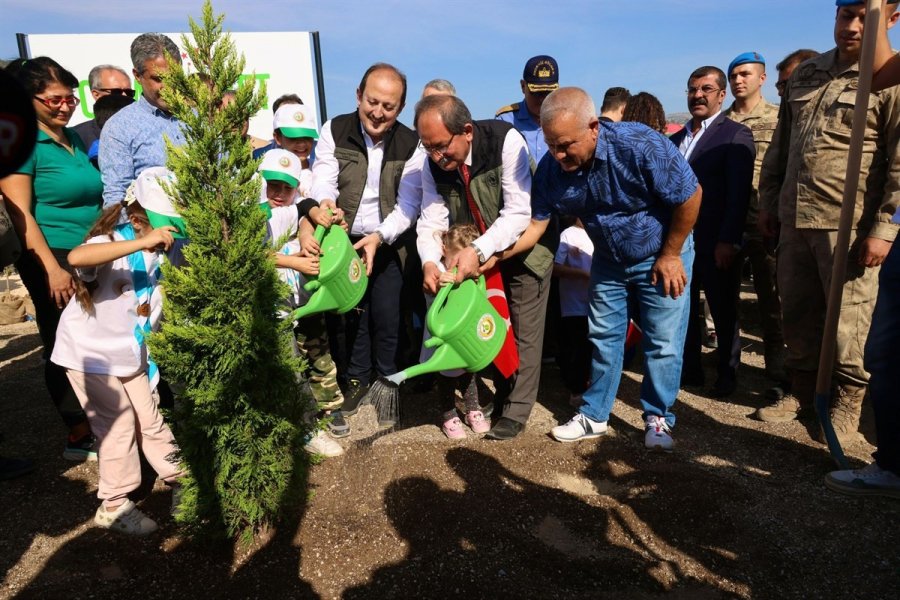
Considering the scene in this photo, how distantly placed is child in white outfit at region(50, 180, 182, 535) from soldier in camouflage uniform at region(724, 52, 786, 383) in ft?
12.4

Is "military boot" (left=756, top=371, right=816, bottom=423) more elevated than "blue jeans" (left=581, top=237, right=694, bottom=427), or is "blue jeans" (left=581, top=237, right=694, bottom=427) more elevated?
"blue jeans" (left=581, top=237, right=694, bottom=427)

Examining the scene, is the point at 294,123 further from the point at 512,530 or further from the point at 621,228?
the point at 512,530

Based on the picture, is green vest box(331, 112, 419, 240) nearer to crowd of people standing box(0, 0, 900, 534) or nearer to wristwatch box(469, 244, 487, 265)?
crowd of people standing box(0, 0, 900, 534)

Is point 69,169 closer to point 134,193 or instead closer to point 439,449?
point 134,193

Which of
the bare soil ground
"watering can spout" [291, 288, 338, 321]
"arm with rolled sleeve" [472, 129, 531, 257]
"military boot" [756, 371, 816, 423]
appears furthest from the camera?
"military boot" [756, 371, 816, 423]

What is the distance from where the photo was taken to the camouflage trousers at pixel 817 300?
11.5ft

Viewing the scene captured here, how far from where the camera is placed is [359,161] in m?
3.88

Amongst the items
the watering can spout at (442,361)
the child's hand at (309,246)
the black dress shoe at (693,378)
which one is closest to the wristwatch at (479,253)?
the watering can spout at (442,361)

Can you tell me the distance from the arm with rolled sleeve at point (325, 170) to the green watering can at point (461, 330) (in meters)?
1.16

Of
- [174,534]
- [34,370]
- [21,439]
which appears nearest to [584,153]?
[174,534]

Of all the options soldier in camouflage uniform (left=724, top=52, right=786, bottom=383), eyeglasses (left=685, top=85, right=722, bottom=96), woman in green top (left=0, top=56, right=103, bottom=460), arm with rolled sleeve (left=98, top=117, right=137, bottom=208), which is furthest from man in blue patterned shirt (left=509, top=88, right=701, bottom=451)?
woman in green top (left=0, top=56, right=103, bottom=460)

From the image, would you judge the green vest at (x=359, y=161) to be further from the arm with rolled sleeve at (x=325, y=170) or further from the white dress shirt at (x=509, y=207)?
the white dress shirt at (x=509, y=207)

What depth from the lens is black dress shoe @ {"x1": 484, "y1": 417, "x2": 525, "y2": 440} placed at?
3.75m

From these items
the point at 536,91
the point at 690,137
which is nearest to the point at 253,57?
the point at 536,91
